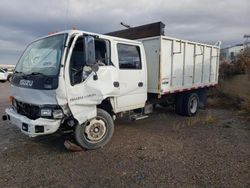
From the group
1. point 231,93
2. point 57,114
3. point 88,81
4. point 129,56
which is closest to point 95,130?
point 57,114

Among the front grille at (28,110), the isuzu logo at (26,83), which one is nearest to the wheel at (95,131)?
the front grille at (28,110)

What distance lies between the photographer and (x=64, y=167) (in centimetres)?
417

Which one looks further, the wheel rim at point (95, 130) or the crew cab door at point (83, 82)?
the wheel rim at point (95, 130)

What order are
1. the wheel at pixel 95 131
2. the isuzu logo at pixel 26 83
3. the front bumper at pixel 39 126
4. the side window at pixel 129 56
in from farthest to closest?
the side window at pixel 129 56 → the wheel at pixel 95 131 → the isuzu logo at pixel 26 83 → the front bumper at pixel 39 126

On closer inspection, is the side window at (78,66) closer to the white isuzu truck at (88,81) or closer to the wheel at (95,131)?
the white isuzu truck at (88,81)

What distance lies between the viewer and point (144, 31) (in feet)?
22.0

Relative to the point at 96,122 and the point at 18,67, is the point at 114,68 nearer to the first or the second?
the point at 96,122

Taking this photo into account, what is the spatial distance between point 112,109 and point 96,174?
178 centimetres

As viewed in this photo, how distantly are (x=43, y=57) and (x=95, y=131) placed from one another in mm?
1856

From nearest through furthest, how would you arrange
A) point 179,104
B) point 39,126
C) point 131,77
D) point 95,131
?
point 39,126, point 95,131, point 131,77, point 179,104

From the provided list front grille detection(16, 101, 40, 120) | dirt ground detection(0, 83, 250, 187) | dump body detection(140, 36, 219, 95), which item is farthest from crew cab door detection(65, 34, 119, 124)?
dump body detection(140, 36, 219, 95)

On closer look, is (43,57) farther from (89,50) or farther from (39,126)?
(39,126)

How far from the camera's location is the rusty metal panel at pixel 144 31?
20.9 ft

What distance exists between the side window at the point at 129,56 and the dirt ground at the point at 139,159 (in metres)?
1.79
